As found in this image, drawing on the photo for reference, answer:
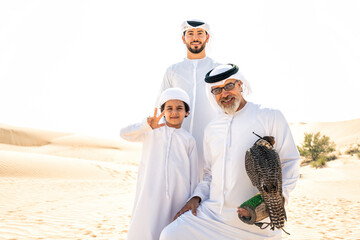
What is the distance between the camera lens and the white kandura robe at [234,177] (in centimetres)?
236

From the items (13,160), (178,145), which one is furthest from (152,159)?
(13,160)

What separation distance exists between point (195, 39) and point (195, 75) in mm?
417

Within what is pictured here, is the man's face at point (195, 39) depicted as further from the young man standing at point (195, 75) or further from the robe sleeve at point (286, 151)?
the robe sleeve at point (286, 151)

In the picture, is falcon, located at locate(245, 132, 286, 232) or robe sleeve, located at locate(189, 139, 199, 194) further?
robe sleeve, located at locate(189, 139, 199, 194)

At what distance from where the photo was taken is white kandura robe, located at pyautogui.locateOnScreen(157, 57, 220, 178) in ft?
11.2

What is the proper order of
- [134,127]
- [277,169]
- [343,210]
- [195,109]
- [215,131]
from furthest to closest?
[343,210] → [195,109] → [134,127] → [215,131] → [277,169]

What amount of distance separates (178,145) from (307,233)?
13.5 ft

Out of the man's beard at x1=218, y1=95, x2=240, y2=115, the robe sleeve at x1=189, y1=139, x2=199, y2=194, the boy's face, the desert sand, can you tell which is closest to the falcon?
the man's beard at x1=218, y1=95, x2=240, y2=115

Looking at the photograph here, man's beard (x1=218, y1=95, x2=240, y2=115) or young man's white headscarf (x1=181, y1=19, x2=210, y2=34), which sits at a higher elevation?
young man's white headscarf (x1=181, y1=19, x2=210, y2=34)

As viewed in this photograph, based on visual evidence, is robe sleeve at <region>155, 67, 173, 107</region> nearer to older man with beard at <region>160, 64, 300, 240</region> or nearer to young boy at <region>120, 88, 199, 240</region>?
young boy at <region>120, 88, 199, 240</region>

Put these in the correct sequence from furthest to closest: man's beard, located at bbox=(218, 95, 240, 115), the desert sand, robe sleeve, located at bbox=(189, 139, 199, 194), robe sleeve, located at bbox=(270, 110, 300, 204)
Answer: the desert sand < robe sleeve, located at bbox=(189, 139, 199, 194) < man's beard, located at bbox=(218, 95, 240, 115) < robe sleeve, located at bbox=(270, 110, 300, 204)

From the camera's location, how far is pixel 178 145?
293 centimetres

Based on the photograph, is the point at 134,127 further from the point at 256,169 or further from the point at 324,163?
the point at 324,163

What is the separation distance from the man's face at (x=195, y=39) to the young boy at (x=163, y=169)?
89 cm
